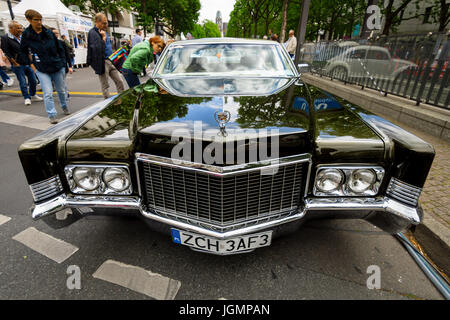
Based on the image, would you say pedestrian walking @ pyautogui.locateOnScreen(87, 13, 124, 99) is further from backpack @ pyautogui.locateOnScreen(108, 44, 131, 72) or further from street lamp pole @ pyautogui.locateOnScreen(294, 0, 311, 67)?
street lamp pole @ pyautogui.locateOnScreen(294, 0, 311, 67)

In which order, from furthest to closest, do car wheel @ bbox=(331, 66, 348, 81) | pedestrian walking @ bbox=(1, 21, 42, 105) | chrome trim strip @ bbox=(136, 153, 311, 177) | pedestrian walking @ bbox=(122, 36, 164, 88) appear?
car wheel @ bbox=(331, 66, 348, 81), pedestrian walking @ bbox=(1, 21, 42, 105), pedestrian walking @ bbox=(122, 36, 164, 88), chrome trim strip @ bbox=(136, 153, 311, 177)

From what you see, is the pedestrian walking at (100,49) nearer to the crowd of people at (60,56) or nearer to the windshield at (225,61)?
the crowd of people at (60,56)

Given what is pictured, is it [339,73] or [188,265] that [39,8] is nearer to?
[339,73]

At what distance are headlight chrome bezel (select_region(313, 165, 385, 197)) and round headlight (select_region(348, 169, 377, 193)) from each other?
1 cm

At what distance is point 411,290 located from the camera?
188 centimetres

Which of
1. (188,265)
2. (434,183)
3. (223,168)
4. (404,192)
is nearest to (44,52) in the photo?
(188,265)

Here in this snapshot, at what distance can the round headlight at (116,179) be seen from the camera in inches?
67.3

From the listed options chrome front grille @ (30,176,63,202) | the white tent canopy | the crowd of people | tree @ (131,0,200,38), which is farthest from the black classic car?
tree @ (131,0,200,38)

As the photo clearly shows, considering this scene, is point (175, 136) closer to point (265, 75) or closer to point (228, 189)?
point (228, 189)

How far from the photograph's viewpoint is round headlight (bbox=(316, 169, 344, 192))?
5.61ft

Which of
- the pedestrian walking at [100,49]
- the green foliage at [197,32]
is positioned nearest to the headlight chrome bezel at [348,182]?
the pedestrian walking at [100,49]

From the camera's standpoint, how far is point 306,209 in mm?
1743

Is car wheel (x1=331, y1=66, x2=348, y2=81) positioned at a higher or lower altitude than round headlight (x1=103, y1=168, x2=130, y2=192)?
lower

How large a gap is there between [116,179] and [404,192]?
75.0 inches
